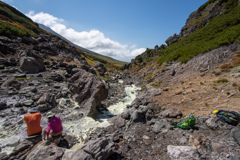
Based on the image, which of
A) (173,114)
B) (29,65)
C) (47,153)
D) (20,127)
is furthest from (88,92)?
(29,65)

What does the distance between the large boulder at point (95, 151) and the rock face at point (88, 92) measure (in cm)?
723

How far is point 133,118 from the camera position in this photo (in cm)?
889

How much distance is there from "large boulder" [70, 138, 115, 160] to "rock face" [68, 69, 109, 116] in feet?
23.7

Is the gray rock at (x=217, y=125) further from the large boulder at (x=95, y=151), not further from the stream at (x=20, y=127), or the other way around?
the stream at (x=20, y=127)

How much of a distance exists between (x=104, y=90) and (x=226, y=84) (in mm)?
13512

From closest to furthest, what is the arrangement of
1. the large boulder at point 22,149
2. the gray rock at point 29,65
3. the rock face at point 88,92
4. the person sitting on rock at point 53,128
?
the large boulder at point 22,149 < the person sitting on rock at point 53,128 < the rock face at point 88,92 < the gray rock at point 29,65

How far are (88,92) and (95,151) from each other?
9606mm

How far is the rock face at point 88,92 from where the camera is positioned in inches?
503

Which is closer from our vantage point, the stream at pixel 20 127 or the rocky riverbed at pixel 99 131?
the rocky riverbed at pixel 99 131

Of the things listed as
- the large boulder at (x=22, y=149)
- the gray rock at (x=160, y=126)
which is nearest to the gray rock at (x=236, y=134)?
the gray rock at (x=160, y=126)

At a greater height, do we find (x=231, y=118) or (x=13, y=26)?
(x=13, y=26)

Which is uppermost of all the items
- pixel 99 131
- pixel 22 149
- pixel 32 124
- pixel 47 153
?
pixel 32 124

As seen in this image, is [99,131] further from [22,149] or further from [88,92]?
[88,92]

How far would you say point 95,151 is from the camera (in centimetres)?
490
